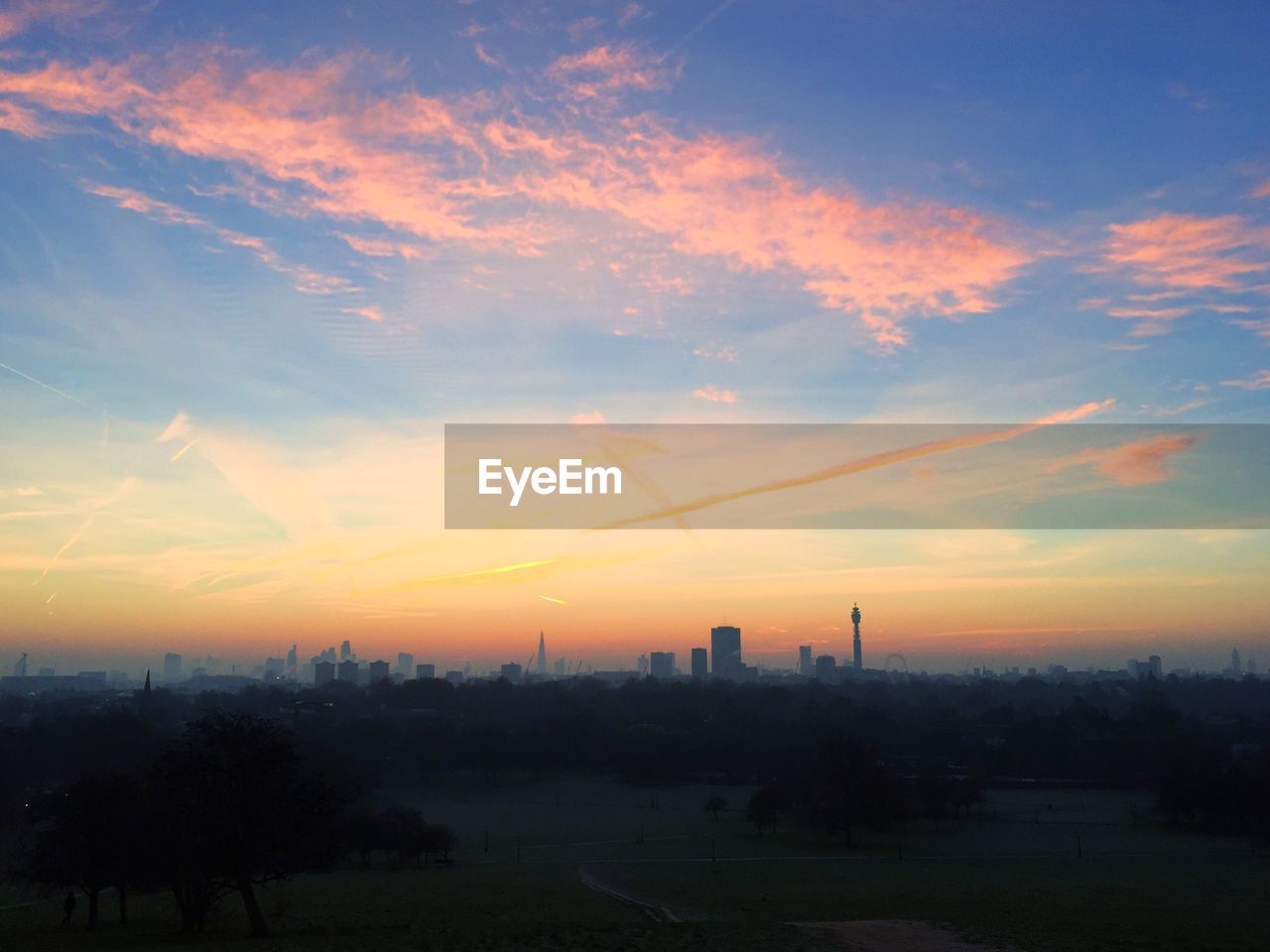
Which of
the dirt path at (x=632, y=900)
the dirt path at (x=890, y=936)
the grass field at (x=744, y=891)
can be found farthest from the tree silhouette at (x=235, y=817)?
the dirt path at (x=890, y=936)

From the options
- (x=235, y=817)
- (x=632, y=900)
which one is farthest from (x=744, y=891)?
(x=235, y=817)

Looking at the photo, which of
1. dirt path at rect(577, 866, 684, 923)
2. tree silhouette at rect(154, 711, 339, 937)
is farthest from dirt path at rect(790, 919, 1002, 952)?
tree silhouette at rect(154, 711, 339, 937)

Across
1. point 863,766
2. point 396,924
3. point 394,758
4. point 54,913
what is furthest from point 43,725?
point 396,924

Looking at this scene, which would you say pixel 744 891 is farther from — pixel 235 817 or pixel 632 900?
pixel 235 817

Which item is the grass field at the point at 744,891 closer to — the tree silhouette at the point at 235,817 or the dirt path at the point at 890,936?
the dirt path at the point at 890,936

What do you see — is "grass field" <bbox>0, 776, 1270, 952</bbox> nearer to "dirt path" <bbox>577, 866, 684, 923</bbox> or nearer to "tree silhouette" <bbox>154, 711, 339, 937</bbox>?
"dirt path" <bbox>577, 866, 684, 923</bbox>

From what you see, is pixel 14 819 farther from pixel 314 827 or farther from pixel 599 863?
pixel 314 827
